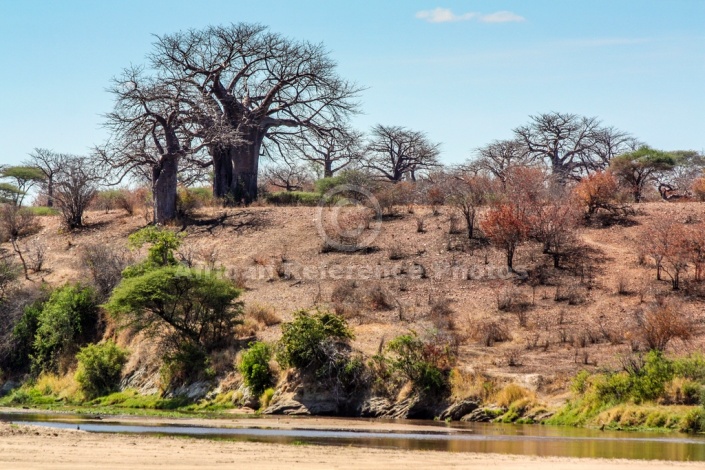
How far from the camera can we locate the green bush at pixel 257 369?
32.7 metres

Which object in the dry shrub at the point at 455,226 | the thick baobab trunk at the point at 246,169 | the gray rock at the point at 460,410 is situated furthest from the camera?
the thick baobab trunk at the point at 246,169

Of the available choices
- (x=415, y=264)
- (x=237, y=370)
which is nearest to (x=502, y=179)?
A: (x=415, y=264)

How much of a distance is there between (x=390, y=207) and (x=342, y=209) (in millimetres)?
2554

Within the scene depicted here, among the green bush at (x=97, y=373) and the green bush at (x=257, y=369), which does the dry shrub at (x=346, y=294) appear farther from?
the green bush at (x=97, y=373)

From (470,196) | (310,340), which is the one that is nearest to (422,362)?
(310,340)

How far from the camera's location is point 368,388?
1227 inches

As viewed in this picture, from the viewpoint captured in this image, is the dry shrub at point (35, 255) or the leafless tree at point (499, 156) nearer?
the dry shrub at point (35, 255)

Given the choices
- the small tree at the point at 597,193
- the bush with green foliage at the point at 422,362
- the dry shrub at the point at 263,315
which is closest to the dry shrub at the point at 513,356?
the bush with green foliage at the point at 422,362

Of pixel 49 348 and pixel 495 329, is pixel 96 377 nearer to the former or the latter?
pixel 49 348

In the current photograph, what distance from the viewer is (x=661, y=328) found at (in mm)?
31906

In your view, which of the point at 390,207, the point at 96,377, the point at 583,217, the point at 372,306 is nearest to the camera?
the point at 96,377

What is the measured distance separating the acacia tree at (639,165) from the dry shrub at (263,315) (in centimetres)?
2627

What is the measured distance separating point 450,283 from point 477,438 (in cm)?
1860

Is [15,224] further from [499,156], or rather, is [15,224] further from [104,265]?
[499,156]
